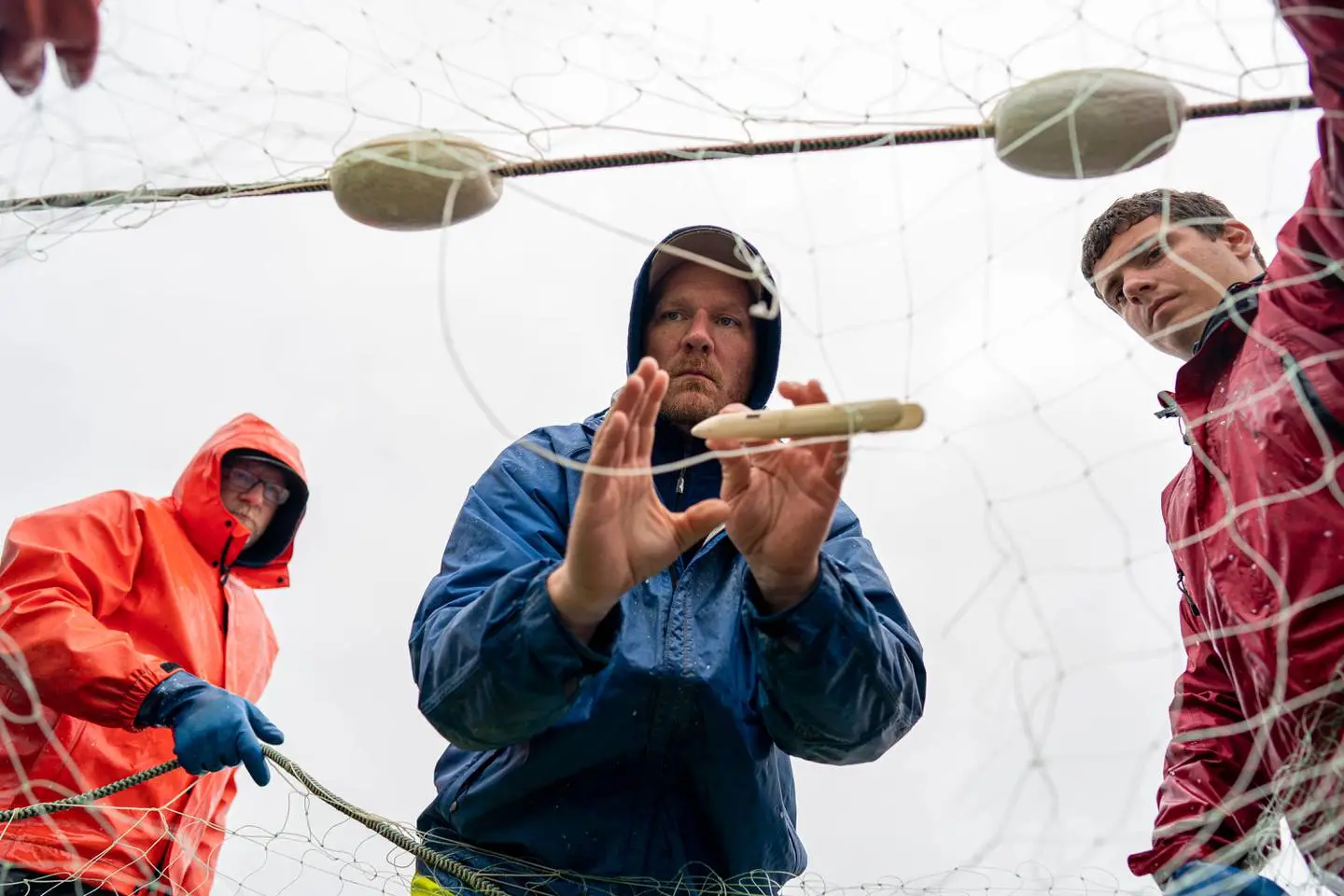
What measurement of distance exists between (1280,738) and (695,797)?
3.41ft

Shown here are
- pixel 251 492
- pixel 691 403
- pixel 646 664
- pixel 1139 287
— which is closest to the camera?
pixel 646 664

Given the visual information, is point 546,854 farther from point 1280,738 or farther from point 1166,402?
point 1166,402

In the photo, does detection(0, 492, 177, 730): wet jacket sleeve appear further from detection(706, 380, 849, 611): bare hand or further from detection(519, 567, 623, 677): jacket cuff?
detection(706, 380, 849, 611): bare hand

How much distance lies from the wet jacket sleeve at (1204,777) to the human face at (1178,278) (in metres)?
0.69

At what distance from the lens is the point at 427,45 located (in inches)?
104

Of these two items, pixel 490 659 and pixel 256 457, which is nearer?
pixel 490 659

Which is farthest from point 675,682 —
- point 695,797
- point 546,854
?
point 546,854

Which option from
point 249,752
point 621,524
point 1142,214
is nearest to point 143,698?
point 249,752

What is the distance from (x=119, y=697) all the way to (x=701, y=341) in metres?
1.61

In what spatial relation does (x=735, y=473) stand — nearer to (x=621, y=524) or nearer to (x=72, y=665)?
(x=621, y=524)

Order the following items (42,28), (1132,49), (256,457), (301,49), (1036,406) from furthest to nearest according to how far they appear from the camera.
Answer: (256,457), (301,49), (42,28), (1132,49), (1036,406)

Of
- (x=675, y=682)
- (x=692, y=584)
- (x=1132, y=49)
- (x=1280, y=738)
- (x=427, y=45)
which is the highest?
(x=427, y=45)

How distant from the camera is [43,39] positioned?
2.56m

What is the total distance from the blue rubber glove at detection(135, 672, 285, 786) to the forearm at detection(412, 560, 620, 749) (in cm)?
96
